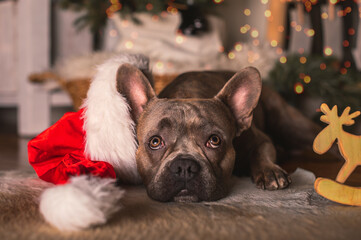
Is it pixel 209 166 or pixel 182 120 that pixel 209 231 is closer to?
pixel 209 166

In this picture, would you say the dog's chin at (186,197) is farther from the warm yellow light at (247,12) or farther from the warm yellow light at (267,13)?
the warm yellow light at (247,12)

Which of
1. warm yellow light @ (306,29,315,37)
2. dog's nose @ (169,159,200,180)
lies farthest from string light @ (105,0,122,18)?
dog's nose @ (169,159,200,180)

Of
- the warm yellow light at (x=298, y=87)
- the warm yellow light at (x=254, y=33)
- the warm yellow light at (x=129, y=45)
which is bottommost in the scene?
the warm yellow light at (x=298, y=87)

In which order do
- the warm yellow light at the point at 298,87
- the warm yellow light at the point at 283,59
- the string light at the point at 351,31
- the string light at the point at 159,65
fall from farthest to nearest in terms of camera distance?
the string light at the point at 351,31 → the warm yellow light at the point at 283,59 → the warm yellow light at the point at 298,87 → the string light at the point at 159,65

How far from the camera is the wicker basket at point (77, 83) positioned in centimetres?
293

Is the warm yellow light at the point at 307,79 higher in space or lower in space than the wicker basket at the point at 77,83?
higher

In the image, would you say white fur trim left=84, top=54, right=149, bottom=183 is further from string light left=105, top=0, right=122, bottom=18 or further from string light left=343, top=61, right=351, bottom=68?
string light left=343, top=61, right=351, bottom=68

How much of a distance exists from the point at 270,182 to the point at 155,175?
1.52 ft

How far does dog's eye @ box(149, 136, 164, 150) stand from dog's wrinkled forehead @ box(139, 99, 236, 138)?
0.12 ft

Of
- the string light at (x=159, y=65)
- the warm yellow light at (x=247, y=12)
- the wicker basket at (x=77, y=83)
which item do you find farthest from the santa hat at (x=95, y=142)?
the warm yellow light at (x=247, y=12)

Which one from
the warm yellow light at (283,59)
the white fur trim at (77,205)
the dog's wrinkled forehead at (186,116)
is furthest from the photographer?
the warm yellow light at (283,59)

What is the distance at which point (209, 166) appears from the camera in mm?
1282

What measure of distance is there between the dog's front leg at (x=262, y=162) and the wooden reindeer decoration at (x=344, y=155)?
0.27 metres

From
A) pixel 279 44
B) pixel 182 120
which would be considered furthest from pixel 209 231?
pixel 279 44
